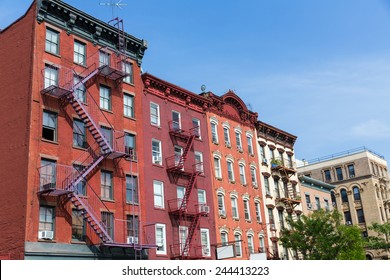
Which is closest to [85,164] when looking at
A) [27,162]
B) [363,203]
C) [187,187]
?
[27,162]

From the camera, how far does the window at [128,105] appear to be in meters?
35.7

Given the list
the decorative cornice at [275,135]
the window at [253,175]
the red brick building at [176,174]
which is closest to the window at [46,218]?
the red brick building at [176,174]

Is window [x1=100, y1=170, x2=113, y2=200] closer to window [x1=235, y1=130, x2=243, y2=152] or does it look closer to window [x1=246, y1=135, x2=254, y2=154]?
window [x1=235, y1=130, x2=243, y2=152]

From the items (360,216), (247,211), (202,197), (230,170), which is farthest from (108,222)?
(360,216)

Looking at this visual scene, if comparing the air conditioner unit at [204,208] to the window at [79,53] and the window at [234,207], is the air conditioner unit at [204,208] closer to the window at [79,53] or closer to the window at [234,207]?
the window at [234,207]

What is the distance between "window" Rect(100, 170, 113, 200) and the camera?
31906 mm

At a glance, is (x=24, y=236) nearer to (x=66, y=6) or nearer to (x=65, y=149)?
(x=65, y=149)

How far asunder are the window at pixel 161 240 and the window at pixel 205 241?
13.0ft

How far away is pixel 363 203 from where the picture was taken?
2908 inches

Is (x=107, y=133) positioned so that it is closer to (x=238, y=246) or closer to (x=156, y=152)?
(x=156, y=152)

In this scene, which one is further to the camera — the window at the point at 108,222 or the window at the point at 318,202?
the window at the point at 318,202

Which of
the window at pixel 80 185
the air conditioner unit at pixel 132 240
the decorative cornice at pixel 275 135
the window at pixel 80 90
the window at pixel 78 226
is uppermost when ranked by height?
the decorative cornice at pixel 275 135

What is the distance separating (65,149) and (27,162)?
276 cm

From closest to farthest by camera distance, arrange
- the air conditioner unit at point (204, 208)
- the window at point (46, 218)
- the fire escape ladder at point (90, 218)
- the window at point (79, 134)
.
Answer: the window at point (46, 218)
the fire escape ladder at point (90, 218)
the window at point (79, 134)
the air conditioner unit at point (204, 208)
